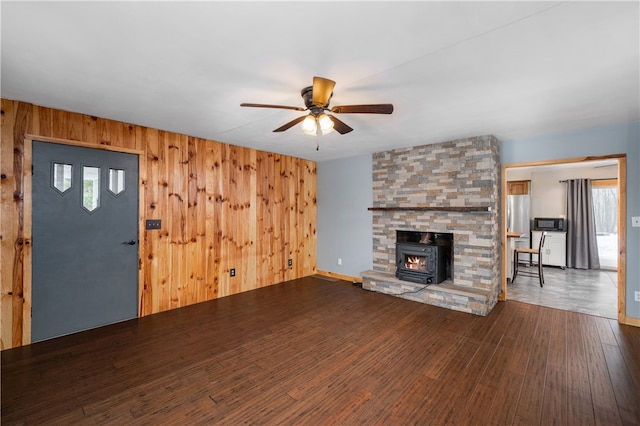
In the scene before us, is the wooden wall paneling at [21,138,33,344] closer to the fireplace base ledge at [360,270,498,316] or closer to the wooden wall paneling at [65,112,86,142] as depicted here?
the wooden wall paneling at [65,112,86,142]

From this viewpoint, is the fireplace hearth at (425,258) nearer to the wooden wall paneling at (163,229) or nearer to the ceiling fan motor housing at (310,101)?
the ceiling fan motor housing at (310,101)

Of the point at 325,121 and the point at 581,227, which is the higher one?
the point at 325,121

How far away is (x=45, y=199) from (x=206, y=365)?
2.39 meters

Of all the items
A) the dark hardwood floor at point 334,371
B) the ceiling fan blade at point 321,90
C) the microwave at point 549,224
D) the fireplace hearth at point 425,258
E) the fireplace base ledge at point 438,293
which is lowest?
the dark hardwood floor at point 334,371

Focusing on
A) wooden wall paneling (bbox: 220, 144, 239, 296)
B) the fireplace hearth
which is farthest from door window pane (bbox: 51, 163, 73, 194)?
the fireplace hearth

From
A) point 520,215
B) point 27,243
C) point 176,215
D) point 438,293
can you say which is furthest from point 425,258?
point 27,243

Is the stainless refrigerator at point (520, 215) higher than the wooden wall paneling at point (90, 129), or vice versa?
the wooden wall paneling at point (90, 129)

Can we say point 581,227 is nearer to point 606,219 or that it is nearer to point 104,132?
point 606,219

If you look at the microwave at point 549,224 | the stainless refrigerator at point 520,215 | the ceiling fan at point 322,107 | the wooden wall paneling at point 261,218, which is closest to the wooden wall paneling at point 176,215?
the wooden wall paneling at point 261,218

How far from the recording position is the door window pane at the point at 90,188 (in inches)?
124

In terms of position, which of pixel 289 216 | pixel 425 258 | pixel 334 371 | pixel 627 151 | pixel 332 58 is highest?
pixel 332 58

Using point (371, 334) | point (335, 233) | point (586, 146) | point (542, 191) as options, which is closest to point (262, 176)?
point (335, 233)

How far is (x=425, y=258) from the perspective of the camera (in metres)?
4.21

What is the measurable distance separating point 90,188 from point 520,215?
8216 mm
